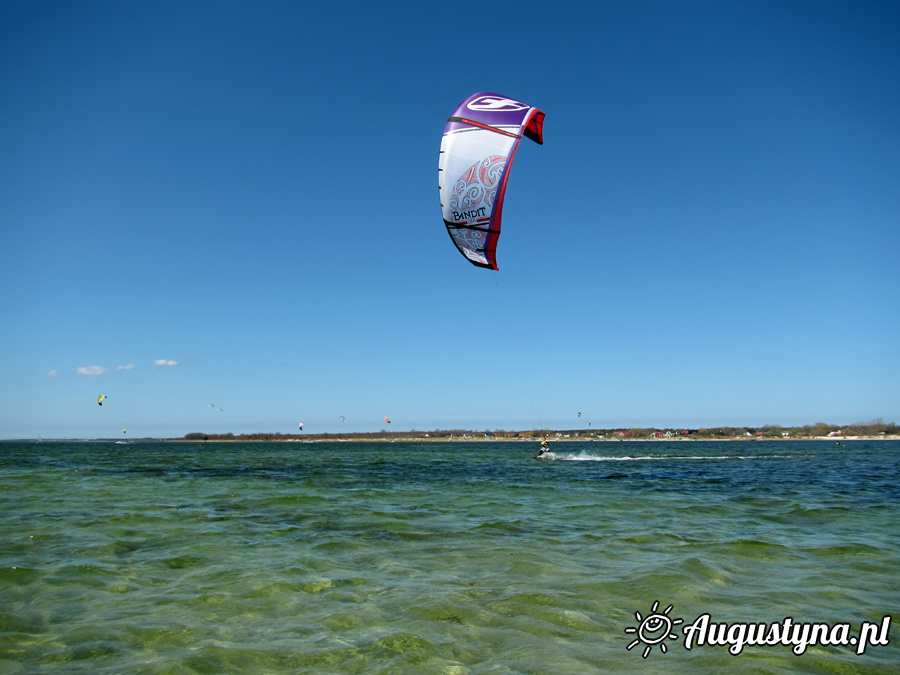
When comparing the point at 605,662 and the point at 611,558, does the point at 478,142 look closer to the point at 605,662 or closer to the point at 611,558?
the point at 611,558

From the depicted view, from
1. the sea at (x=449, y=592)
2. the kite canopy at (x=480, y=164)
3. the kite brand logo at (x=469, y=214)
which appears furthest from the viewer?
the kite brand logo at (x=469, y=214)

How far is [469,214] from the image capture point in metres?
12.0

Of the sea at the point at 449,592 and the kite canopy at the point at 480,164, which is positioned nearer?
the sea at the point at 449,592

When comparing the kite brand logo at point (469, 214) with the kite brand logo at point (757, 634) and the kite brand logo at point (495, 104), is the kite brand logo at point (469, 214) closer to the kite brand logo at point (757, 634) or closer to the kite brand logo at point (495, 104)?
the kite brand logo at point (495, 104)

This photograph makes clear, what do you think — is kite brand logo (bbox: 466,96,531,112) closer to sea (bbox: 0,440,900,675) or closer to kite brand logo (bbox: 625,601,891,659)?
sea (bbox: 0,440,900,675)

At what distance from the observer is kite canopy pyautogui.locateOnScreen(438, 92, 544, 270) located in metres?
11.7

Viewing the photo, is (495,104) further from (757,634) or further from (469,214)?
(757,634)

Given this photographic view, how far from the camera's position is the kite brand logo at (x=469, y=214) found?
1187 centimetres

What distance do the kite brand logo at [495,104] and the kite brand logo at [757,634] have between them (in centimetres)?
1018

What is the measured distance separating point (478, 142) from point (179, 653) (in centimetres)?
1035

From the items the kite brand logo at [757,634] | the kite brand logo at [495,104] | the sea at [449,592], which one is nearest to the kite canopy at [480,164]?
the kite brand logo at [495,104]

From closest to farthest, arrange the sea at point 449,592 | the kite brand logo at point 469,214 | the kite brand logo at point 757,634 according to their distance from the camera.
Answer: the sea at point 449,592 → the kite brand logo at point 757,634 → the kite brand logo at point 469,214

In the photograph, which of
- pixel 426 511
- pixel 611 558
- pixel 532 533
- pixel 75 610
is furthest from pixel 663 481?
pixel 75 610

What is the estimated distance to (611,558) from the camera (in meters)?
7.68
